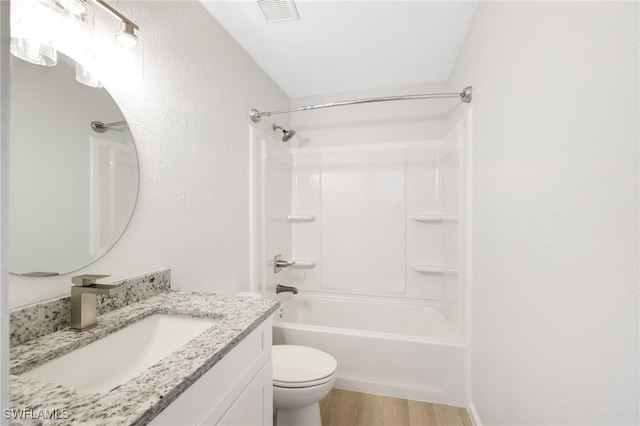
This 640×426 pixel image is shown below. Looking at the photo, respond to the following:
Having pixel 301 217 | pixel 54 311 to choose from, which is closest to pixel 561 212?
pixel 54 311

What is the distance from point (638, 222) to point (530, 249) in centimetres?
45

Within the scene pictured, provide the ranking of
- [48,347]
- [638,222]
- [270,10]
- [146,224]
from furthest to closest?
[270,10] < [146,224] < [48,347] < [638,222]

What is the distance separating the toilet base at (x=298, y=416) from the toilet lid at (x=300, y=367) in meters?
0.20

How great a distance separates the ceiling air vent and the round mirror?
39.7 inches

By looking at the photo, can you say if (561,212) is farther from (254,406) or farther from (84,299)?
(84,299)

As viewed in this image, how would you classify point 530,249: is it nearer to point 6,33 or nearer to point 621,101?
point 621,101

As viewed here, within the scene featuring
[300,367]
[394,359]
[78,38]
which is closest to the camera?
[78,38]

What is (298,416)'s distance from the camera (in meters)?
1.47

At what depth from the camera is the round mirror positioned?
30.0 inches

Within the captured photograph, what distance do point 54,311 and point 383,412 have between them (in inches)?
69.7

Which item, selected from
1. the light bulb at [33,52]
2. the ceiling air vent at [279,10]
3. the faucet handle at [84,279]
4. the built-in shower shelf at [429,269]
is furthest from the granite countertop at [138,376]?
the built-in shower shelf at [429,269]

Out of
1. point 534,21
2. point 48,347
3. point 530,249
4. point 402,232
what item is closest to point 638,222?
point 530,249

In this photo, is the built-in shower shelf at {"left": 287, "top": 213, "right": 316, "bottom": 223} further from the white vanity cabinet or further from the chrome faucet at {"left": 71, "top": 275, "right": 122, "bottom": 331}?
the chrome faucet at {"left": 71, "top": 275, "right": 122, "bottom": 331}

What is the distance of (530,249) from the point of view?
0.98 metres
